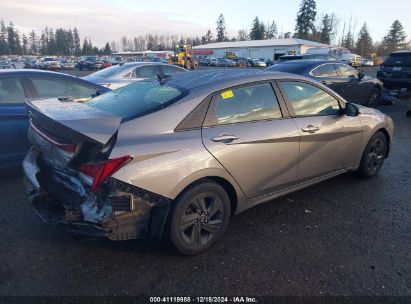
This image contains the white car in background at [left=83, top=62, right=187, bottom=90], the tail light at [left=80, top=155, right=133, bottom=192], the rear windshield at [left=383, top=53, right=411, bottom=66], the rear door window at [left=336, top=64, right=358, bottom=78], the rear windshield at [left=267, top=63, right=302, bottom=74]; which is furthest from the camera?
the rear windshield at [left=383, top=53, right=411, bottom=66]

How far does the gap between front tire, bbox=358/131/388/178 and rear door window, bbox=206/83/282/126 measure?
1.85 meters

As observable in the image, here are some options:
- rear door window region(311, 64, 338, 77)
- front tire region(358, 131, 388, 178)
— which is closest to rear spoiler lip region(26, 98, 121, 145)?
front tire region(358, 131, 388, 178)

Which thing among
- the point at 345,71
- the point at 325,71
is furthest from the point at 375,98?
the point at 325,71

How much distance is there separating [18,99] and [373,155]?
516 centimetres

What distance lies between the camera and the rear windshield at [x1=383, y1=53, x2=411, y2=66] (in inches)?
487

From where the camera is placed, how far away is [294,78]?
3.92 meters

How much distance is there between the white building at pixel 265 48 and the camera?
69438 mm

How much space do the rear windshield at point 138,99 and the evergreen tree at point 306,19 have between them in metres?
102

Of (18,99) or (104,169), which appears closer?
(104,169)

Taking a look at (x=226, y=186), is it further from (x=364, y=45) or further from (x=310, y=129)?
(x=364, y=45)

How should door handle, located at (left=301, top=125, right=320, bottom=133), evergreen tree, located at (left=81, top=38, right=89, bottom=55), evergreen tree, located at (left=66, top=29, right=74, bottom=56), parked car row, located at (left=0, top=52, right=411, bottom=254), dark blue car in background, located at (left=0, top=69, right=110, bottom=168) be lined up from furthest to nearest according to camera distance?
evergreen tree, located at (left=81, top=38, right=89, bottom=55)
evergreen tree, located at (left=66, top=29, right=74, bottom=56)
dark blue car in background, located at (left=0, top=69, right=110, bottom=168)
door handle, located at (left=301, top=125, right=320, bottom=133)
parked car row, located at (left=0, top=52, right=411, bottom=254)

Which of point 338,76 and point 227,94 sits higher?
point 227,94

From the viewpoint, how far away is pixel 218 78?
3.50 m

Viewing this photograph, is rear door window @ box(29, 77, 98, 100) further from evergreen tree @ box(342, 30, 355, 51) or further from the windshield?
evergreen tree @ box(342, 30, 355, 51)
